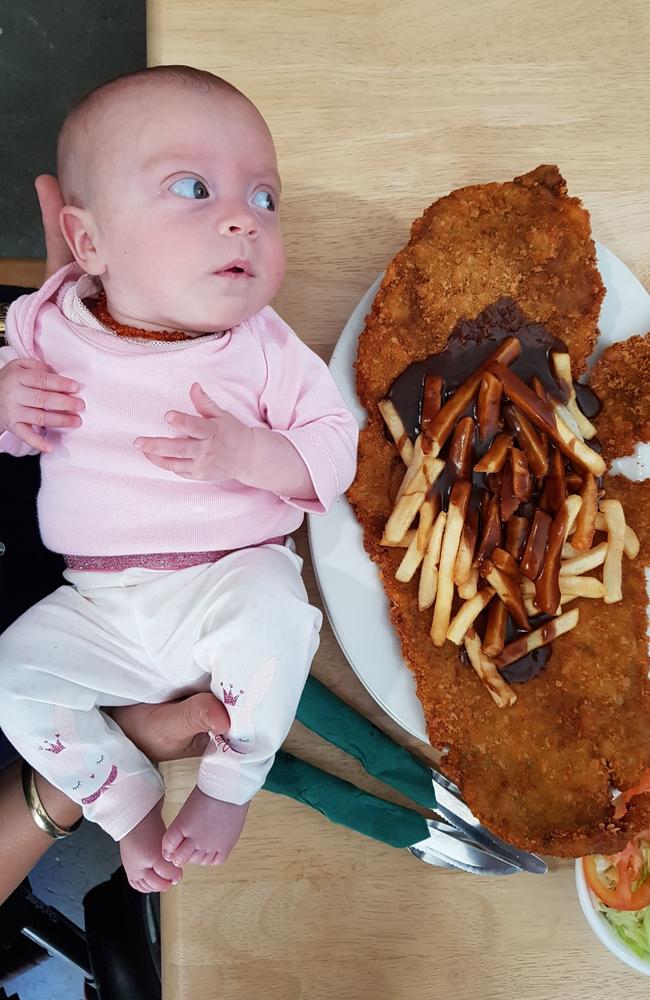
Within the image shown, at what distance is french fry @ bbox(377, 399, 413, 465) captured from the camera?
5.16ft

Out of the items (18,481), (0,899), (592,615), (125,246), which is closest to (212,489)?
(125,246)

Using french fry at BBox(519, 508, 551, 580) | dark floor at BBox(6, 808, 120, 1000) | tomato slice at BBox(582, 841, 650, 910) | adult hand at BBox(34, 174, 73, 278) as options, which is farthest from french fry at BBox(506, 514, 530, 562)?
dark floor at BBox(6, 808, 120, 1000)

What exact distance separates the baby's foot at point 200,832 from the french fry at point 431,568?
52 centimetres

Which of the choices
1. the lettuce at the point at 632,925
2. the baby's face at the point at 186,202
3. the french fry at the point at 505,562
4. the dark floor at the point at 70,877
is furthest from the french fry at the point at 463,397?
the dark floor at the point at 70,877

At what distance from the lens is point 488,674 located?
5.04 feet

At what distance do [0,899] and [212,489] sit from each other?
967 mm

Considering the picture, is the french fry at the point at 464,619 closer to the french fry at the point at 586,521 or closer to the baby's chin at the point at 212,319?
the french fry at the point at 586,521

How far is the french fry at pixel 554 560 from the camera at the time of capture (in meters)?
1.53

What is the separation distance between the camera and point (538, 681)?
5.16 feet

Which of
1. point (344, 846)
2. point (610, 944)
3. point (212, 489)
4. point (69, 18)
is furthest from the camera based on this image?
point (69, 18)

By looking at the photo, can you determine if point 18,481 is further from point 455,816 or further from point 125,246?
point 455,816

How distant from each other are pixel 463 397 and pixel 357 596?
0.45 m

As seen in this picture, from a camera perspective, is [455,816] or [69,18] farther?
[69,18]

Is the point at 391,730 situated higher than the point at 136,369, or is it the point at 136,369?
the point at 136,369
